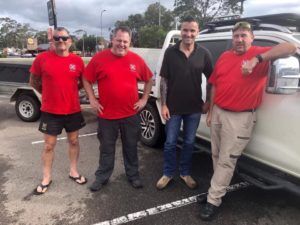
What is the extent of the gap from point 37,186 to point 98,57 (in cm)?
175

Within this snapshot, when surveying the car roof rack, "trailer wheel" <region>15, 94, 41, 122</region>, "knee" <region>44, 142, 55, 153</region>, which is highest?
the car roof rack

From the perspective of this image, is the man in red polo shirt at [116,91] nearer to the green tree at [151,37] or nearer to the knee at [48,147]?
the knee at [48,147]

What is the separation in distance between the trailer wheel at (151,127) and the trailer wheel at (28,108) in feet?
9.67

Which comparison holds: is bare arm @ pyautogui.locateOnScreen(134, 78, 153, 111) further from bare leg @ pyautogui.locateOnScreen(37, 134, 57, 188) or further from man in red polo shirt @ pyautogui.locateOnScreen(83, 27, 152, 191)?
bare leg @ pyautogui.locateOnScreen(37, 134, 57, 188)

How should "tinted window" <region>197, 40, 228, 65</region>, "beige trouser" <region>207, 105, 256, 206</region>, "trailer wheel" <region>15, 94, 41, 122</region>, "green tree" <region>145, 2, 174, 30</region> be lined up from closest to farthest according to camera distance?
"beige trouser" <region>207, 105, 256, 206</region>
"tinted window" <region>197, 40, 228, 65</region>
"trailer wheel" <region>15, 94, 41, 122</region>
"green tree" <region>145, 2, 174, 30</region>

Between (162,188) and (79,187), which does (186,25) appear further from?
(79,187)

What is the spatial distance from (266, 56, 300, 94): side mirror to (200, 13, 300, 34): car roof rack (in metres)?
0.63

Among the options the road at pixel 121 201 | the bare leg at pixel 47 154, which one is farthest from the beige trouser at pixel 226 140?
the bare leg at pixel 47 154

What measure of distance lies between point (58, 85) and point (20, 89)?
4.02 m

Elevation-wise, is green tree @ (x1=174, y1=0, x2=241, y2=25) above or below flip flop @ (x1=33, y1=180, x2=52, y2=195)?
above

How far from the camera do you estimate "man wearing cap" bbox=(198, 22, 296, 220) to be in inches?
118

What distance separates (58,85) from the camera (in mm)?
3645

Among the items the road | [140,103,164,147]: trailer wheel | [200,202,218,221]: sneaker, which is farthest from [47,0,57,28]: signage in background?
[200,202,218,221]: sneaker

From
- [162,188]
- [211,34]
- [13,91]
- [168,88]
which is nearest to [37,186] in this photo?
[162,188]
